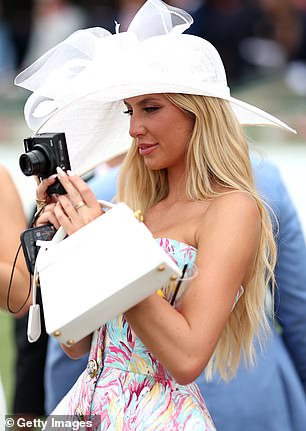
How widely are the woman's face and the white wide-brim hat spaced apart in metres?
A: 0.04

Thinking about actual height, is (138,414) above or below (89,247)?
below

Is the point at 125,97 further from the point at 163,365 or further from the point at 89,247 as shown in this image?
the point at 163,365

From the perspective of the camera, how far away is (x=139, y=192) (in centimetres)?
312

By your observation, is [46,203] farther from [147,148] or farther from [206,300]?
[206,300]

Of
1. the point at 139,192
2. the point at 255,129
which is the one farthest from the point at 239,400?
the point at 255,129

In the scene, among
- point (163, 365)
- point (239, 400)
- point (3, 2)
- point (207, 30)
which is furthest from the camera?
point (3, 2)

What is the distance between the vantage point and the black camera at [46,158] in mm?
2594

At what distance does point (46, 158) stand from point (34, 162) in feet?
0.12

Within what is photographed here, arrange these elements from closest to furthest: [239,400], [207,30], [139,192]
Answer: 1. [139,192]
2. [239,400]
3. [207,30]

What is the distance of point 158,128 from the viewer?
109 inches

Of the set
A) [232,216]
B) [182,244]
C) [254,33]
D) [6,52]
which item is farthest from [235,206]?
[6,52]

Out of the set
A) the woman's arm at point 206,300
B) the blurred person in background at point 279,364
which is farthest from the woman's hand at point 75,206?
the blurred person in background at point 279,364

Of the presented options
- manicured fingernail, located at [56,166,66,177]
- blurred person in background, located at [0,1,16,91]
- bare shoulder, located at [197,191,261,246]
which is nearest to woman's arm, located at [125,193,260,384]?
bare shoulder, located at [197,191,261,246]

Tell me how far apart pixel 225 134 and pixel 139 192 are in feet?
1.32
